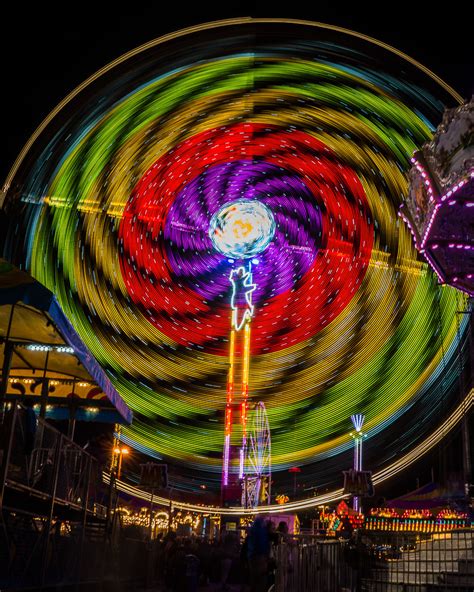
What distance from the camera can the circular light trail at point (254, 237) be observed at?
28.2 metres

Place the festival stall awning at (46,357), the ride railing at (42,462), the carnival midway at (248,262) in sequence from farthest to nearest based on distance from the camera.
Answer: the carnival midway at (248,262) → the festival stall awning at (46,357) → the ride railing at (42,462)

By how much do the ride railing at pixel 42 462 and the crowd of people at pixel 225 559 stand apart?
1970 mm

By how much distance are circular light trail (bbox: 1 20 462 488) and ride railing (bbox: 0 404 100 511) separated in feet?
53.8

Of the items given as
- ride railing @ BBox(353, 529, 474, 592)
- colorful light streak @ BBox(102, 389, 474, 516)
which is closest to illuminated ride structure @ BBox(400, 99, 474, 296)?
ride railing @ BBox(353, 529, 474, 592)

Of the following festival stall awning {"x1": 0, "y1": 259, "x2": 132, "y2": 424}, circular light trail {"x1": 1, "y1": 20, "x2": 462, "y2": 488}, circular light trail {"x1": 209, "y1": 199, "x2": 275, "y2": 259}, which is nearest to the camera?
festival stall awning {"x1": 0, "y1": 259, "x2": 132, "y2": 424}

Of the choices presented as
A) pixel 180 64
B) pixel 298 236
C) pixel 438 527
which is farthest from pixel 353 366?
pixel 438 527

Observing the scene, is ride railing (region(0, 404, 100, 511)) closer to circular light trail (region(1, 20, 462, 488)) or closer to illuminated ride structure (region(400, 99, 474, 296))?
illuminated ride structure (region(400, 99, 474, 296))

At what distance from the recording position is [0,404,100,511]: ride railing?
7.20 metres

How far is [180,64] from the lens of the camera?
28.7 m

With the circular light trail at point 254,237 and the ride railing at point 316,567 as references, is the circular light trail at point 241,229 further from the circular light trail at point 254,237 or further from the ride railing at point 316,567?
the ride railing at point 316,567

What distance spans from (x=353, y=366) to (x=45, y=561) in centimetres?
2463

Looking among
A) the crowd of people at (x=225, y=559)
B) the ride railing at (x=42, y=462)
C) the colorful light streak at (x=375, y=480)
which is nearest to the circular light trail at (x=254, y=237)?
the colorful light streak at (x=375, y=480)

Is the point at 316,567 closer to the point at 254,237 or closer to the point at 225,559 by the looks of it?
the point at 225,559

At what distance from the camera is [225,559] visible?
1870 centimetres
